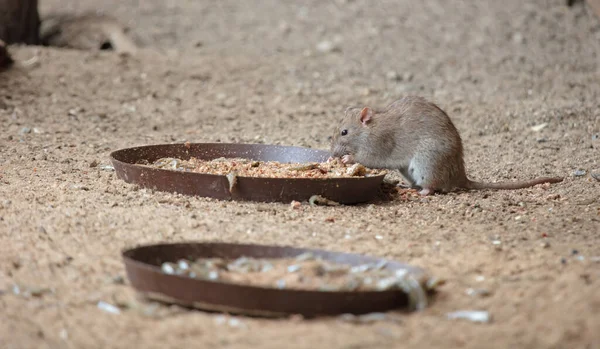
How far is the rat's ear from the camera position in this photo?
6727 mm

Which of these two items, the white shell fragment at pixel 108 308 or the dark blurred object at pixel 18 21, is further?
the dark blurred object at pixel 18 21

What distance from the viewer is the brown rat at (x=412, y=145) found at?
6402 mm

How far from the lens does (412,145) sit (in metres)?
6.54

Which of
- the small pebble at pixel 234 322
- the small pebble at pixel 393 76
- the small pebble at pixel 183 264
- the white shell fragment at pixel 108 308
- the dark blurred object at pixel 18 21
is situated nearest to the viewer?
the small pebble at pixel 234 322

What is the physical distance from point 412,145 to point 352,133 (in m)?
0.52

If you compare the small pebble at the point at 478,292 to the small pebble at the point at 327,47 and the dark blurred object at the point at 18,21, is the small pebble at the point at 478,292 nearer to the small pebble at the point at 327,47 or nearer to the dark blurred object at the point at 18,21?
the small pebble at the point at 327,47

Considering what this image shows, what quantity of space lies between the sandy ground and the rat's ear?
91 cm

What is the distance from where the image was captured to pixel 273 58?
37.7 ft

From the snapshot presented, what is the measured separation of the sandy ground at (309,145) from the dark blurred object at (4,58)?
21 centimetres

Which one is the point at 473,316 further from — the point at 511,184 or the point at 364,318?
the point at 511,184

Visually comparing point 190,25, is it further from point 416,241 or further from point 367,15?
point 416,241

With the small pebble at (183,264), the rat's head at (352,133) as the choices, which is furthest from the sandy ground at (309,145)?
the rat's head at (352,133)

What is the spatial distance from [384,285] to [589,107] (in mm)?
5877

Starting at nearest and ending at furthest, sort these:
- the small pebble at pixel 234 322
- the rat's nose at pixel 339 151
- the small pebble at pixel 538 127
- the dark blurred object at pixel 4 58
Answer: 1. the small pebble at pixel 234 322
2. the rat's nose at pixel 339 151
3. the small pebble at pixel 538 127
4. the dark blurred object at pixel 4 58
